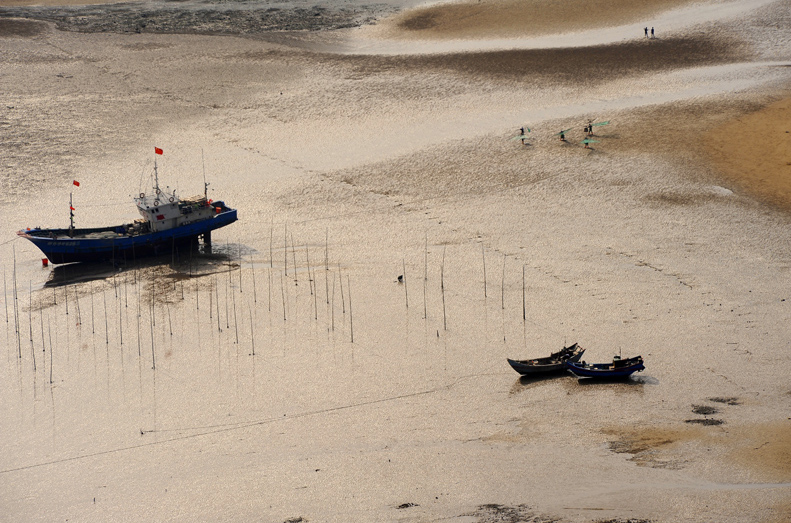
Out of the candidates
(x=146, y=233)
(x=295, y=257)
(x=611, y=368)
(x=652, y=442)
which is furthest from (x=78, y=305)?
(x=652, y=442)

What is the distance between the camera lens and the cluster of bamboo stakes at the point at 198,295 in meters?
40.1

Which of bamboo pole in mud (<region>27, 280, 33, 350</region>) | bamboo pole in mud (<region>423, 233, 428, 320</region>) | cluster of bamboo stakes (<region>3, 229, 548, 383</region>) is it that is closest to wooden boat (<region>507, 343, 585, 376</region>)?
cluster of bamboo stakes (<region>3, 229, 548, 383</region>)

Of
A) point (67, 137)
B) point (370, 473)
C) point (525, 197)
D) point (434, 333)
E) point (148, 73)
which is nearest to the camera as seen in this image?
point (370, 473)

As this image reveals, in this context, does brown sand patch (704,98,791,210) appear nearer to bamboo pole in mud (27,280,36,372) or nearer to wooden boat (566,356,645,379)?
wooden boat (566,356,645,379)

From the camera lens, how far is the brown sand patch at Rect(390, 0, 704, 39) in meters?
78.2

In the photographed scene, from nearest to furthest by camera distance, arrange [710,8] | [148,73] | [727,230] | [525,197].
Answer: [727,230], [525,197], [148,73], [710,8]

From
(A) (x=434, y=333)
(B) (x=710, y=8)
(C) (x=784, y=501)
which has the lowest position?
(C) (x=784, y=501)

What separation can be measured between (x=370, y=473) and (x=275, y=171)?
30584 millimetres

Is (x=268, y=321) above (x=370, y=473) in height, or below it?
above

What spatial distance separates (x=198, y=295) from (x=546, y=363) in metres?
16.8

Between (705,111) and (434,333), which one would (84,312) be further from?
(705,111)

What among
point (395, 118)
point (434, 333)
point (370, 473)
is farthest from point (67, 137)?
point (370, 473)

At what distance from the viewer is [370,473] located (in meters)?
30.1

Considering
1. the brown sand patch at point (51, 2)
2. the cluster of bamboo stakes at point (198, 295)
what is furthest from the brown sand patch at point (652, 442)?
the brown sand patch at point (51, 2)
